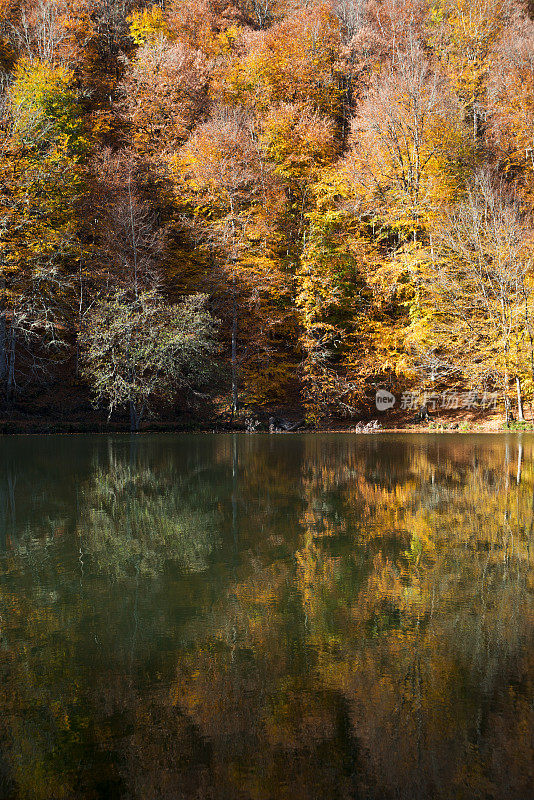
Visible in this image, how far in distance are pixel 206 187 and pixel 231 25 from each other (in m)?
21.5

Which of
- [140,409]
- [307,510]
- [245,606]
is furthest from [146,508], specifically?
[140,409]

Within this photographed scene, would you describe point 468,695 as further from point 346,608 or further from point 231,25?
point 231,25

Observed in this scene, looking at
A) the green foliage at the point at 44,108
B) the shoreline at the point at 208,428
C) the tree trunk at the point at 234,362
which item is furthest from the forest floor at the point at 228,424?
the green foliage at the point at 44,108

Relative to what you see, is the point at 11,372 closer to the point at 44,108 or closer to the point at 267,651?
the point at 44,108

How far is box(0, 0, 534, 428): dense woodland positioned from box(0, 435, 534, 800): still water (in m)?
16.0

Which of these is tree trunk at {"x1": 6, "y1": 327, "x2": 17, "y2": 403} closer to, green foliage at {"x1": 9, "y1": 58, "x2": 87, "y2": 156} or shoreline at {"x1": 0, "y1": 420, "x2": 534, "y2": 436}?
shoreline at {"x1": 0, "y1": 420, "x2": 534, "y2": 436}

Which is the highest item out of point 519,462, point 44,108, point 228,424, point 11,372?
point 44,108

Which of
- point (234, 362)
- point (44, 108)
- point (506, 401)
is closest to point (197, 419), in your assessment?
point (234, 362)

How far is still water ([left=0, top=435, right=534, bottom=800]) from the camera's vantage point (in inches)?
98.6

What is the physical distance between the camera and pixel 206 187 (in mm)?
26094

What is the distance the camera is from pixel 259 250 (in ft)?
82.8

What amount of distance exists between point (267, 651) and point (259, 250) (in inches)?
898

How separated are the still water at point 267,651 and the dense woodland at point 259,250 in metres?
16.0

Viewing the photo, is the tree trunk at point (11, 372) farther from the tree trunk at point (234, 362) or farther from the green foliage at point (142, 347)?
the tree trunk at point (234, 362)
